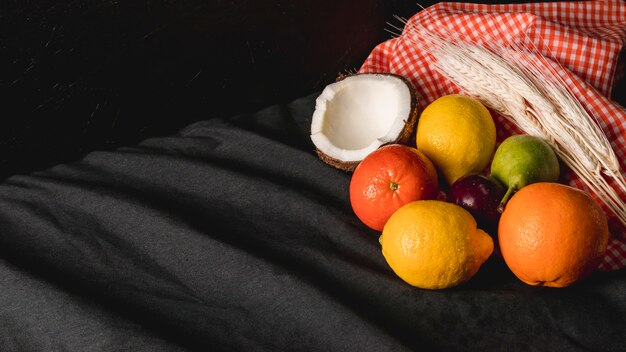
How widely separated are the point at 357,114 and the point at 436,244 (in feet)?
1.41

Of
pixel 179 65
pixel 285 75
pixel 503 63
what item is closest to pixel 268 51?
pixel 285 75

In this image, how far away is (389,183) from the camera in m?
0.86

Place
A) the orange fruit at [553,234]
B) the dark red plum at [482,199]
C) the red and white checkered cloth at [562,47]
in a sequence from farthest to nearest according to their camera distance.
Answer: the red and white checkered cloth at [562,47] < the dark red plum at [482,199] < the orange fruit at [553,234]

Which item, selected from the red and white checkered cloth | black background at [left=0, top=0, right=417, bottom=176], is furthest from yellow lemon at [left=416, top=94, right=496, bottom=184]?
black background at [left=0, top=0, right=417, bottom=176]

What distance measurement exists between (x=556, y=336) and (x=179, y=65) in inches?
33.7

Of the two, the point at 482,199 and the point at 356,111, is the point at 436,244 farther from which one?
the point at 356,111

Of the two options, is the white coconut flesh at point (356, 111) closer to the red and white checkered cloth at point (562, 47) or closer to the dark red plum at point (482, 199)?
the red and white checkered cloth at point (562, 47)

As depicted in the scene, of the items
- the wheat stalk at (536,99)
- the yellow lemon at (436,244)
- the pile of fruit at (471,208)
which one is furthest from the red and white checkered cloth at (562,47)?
the yellow lemon at (436,244)

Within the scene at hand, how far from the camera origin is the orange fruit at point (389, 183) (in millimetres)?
854

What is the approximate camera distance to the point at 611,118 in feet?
3.14

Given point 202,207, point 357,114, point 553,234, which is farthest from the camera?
point 357,114

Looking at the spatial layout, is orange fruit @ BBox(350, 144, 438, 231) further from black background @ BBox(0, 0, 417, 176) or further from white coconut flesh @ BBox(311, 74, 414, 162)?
black background @ BBox(0, 0, 417, 176)

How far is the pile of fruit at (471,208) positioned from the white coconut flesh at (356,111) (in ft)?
0.41

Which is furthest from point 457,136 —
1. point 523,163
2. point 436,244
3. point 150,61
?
point 150,61
